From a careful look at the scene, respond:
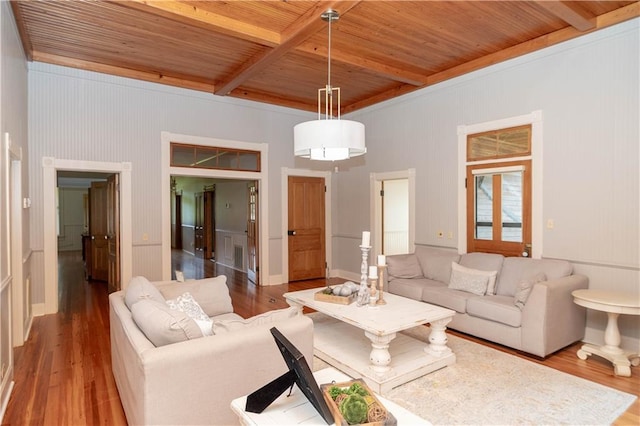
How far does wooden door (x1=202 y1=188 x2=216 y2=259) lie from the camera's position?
9766mm

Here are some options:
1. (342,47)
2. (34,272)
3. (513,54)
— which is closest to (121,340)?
(34,272)

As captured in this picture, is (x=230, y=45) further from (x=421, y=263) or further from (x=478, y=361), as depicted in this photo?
(x=478, y=361)

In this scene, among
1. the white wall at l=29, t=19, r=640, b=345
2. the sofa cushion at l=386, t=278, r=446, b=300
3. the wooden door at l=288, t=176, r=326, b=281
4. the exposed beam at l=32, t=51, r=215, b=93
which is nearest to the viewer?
the white wall at l=29, t=19, r=640, b=345

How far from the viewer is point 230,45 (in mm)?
4352

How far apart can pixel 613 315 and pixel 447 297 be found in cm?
147

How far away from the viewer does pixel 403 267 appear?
498 cm

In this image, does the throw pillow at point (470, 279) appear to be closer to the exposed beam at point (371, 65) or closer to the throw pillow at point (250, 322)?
the throw pillow at point (250, 322)

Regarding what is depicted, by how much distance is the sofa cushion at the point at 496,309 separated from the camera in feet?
11.5

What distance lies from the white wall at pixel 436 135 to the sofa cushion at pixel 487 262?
0.54 meters

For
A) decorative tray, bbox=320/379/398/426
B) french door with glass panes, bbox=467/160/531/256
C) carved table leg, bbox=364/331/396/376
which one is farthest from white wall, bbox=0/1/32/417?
french door with glass panes, bbox=467/160/531/256

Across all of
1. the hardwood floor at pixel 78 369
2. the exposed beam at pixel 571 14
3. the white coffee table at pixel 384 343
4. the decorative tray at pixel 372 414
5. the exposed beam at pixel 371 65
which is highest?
the exposed beam at pixel 371 65

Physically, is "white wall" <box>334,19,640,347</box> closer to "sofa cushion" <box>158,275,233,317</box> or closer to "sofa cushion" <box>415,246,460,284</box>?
"sofa cushion" <box>415,246,460,284</box>

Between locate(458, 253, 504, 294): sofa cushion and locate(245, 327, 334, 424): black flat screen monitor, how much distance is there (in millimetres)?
3160

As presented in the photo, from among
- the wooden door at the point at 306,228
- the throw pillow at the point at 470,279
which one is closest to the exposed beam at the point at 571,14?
the throw pillow at the point at 470,279
